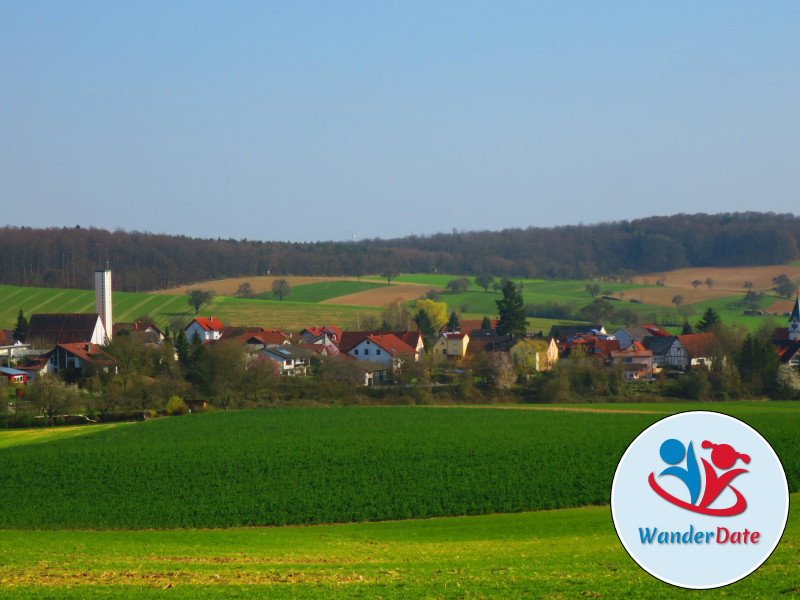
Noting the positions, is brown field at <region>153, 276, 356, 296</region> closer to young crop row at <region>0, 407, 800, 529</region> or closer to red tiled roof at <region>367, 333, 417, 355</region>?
red tiled roof at <region>367, 333, 417, 355</region>

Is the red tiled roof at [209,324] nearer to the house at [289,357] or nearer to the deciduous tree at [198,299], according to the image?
the deciduous tree at [198,299]

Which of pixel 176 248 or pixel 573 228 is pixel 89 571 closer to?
pixel 176 248

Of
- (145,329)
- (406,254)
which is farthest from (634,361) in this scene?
(406,254)

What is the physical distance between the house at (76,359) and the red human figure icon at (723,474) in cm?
5533

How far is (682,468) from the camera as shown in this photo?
9211 millimetres

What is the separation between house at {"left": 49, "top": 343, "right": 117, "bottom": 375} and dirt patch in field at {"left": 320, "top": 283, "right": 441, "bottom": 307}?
54.3 m

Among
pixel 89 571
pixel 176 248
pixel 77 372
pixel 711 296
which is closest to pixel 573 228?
pixel 711 296

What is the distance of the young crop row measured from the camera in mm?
24750

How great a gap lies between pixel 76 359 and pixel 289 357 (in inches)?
618

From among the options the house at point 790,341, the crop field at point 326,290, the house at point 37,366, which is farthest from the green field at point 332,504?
the crop field at point 326,290

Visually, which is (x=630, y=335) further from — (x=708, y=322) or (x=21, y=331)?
(x=21, y=331)

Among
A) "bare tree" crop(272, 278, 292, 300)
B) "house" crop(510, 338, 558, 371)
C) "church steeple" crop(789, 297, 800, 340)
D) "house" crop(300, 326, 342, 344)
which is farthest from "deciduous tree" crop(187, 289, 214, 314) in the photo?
"church steeple" crop(789, 297, 800, 340)

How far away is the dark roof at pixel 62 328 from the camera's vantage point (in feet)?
241

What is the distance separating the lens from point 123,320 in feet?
323
